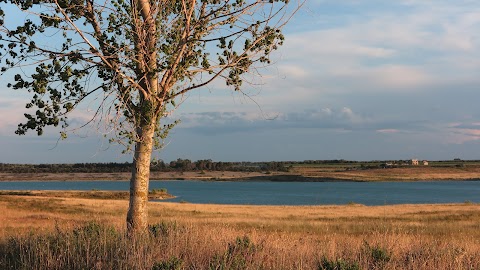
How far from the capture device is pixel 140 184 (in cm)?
1102

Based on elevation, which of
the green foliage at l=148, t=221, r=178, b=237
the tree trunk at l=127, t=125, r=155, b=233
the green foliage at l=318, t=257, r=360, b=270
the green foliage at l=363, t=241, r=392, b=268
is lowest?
the green foliage at l=363, t=241, r=392, b=268

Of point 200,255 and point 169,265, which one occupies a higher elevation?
point 169,265

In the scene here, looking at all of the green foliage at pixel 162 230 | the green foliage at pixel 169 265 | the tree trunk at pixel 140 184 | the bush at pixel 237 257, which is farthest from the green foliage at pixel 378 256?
the tree trunk at pixel 140 184

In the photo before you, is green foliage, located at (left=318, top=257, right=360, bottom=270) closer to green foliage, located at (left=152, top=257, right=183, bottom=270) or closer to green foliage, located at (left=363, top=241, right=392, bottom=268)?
green foliage, located at (left=363, top=241, right=392, bottom=268)

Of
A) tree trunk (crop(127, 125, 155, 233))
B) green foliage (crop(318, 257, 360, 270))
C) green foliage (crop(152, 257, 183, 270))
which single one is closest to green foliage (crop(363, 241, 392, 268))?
green foliage (crop(318, 257, 360, 270))

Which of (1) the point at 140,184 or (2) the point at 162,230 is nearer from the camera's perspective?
(1) the point at 140,184

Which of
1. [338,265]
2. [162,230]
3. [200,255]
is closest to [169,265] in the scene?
[200,255]

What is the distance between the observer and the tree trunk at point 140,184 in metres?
11.0

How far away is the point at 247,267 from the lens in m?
7.75

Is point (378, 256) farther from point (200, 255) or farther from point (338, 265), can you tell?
point (200, 255)

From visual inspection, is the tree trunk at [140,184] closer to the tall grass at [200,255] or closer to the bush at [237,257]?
the tall grass at [200,255]

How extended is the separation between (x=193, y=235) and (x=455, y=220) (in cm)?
2978

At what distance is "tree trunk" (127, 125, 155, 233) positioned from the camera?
36.1ft

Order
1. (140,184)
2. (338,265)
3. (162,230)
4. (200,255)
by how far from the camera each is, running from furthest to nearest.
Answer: (162,230) → (140,184) → (200,255) → (338,265)
